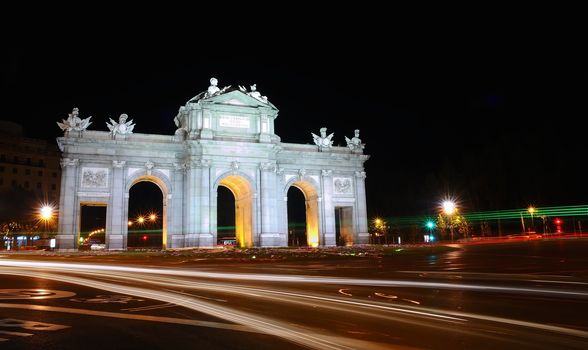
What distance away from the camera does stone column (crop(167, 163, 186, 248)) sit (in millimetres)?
47750

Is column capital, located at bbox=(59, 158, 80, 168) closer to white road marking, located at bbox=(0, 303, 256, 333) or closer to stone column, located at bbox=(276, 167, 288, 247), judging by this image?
stone column, located at bbox=(276, 167, 288, 247)

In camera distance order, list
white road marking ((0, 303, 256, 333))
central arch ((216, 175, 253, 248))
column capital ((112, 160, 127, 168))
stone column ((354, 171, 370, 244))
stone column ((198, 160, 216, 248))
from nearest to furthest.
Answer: white road marking ((0, 303, 256, 333)) → stone column ((198, 160, 216, 248)) → column capital ((112, 160, 127, 168)) → central arch ((216, 175, 253, 248)) → stone column ((354, 171, 370, 244))

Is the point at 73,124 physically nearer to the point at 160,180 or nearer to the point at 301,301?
the point at 160,180

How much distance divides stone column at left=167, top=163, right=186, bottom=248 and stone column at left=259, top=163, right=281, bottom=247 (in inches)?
352

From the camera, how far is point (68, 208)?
1763 inches

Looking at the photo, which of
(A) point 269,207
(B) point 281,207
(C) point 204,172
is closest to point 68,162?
(C) point 204,172

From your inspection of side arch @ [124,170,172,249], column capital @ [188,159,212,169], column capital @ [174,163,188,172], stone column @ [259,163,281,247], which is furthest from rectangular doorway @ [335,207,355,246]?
side arch @ [124,170,172,249]

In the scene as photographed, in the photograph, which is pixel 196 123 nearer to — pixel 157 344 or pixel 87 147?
pixel 87 147

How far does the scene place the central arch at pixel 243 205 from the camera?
2023 inches

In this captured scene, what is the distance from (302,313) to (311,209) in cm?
4890

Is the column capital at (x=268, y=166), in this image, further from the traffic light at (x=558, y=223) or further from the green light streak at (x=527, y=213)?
the traffic light at (x=558, y=223)

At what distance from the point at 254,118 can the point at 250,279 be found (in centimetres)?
3768

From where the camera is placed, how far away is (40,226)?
8488 cm

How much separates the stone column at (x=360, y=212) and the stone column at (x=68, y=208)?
1281 inches
